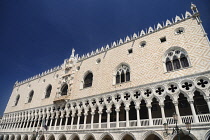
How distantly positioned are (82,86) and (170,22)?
1104 cm

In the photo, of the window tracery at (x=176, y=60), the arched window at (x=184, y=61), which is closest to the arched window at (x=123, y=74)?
the window tracery at (x=176, y=60)

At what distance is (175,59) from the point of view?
10477 millimetres

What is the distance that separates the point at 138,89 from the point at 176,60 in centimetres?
366

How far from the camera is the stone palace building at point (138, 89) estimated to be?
348 inches

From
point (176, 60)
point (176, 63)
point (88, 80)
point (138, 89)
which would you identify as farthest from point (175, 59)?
point (88, 80)

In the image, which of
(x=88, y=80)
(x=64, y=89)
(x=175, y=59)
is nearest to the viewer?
(x=175, y=59)

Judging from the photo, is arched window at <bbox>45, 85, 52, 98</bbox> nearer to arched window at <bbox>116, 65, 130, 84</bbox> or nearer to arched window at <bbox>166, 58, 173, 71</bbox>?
arched window at <bbox>116, 65, 130, 84</bbox>

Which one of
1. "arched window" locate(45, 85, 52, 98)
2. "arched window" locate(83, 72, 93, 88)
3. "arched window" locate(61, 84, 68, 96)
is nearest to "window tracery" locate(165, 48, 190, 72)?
"arched window" locate(83, 72, 93, 88)

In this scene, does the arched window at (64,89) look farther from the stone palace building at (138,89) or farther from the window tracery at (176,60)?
the window tracery at (176,60)

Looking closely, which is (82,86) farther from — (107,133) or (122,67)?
(107,133)

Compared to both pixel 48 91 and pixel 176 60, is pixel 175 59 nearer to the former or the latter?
pixel 176 60

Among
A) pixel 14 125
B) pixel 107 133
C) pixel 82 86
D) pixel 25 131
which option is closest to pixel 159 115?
pixel 107 133

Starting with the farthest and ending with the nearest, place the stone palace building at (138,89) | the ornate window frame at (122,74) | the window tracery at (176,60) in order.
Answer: the ornate window frame at (122,74) < the window tracery at (176,60) < the stone palace building at (138,89)

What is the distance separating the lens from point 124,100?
11.1 metres
